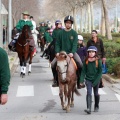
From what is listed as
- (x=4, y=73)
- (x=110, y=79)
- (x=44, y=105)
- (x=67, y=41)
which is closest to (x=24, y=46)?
(x=110, y=79)

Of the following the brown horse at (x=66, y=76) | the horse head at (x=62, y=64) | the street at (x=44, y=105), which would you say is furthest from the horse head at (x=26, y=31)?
the horse head at (x=62, y=64)

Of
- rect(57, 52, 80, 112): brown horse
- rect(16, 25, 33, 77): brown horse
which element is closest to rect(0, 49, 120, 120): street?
rect(57, 52, 80, 112): brown horse

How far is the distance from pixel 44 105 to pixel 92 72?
2.03 metres

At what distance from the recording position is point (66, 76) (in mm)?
11922

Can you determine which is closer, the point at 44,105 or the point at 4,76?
the point at 4,76

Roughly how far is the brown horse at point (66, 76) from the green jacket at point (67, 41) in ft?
1.32

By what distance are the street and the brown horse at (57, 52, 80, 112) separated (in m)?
0.37

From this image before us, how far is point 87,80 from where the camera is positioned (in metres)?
11.7

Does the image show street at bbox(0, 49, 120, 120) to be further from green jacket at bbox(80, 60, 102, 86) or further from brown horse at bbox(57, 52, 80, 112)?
green jacket at bbox(80, 60, 102, 86)

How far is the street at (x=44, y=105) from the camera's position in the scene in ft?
37.1

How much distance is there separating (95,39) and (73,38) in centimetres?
310

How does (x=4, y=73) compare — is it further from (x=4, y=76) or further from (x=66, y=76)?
(x=66, y=76)

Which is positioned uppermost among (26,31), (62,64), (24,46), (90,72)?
(26,31)

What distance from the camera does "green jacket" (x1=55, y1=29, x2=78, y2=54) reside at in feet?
40.8
